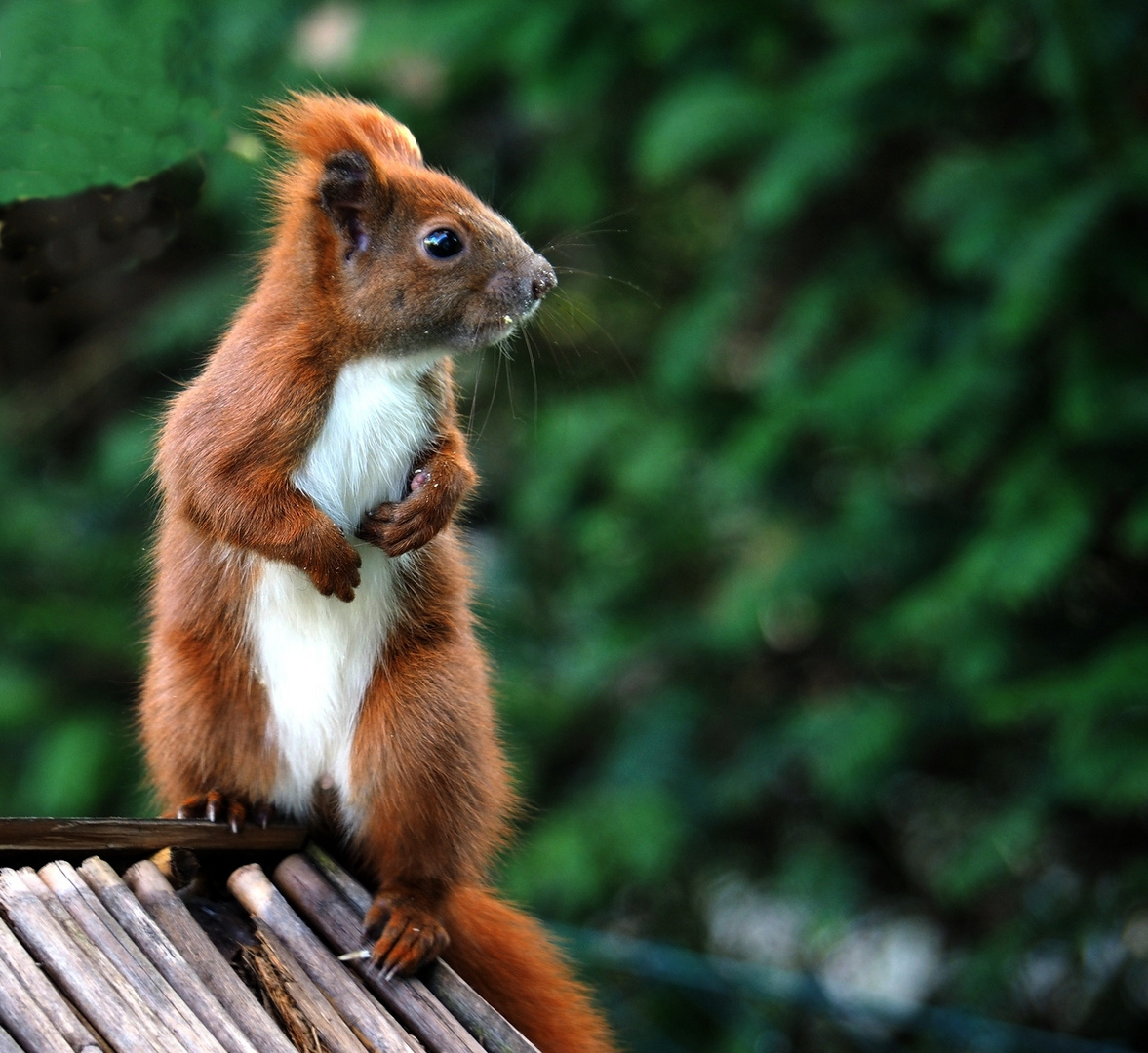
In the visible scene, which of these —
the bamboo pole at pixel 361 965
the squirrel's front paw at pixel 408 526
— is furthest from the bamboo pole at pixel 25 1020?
the squirrel's front paw at pixel 408 526

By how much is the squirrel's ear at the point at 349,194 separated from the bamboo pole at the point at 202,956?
38.3 inches

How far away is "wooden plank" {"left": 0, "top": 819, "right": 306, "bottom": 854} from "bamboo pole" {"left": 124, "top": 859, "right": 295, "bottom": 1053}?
5 cm

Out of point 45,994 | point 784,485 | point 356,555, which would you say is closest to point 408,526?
point 356,555

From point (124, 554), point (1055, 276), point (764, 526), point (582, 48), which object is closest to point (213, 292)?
point (124, 554)

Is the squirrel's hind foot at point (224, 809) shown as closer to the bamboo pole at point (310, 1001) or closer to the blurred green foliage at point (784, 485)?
the bamboo pole at point (310, 1001)

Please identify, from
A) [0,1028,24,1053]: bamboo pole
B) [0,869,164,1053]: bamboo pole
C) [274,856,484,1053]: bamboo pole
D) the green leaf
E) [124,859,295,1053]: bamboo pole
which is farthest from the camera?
the green leaf

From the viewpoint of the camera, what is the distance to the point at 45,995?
168 centimetres

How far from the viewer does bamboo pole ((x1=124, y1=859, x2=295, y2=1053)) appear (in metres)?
1.81

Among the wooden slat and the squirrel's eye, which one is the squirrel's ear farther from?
the wooden slat

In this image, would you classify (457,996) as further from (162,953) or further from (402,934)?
(162,953)

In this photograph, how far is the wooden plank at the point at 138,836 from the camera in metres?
1.89

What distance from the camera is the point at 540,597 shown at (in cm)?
505

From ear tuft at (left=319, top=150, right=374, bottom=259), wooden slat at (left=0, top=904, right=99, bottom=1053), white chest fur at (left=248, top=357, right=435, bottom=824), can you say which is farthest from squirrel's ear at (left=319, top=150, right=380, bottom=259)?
wooden slat at (left=0, top=904, right=99, bottom=1053)

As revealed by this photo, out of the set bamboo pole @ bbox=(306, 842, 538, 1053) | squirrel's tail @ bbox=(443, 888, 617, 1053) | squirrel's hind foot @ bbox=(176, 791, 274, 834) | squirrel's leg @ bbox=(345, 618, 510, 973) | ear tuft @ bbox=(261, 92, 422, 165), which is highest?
ear tuft @ bbox=(261, 92, 422, 165)
